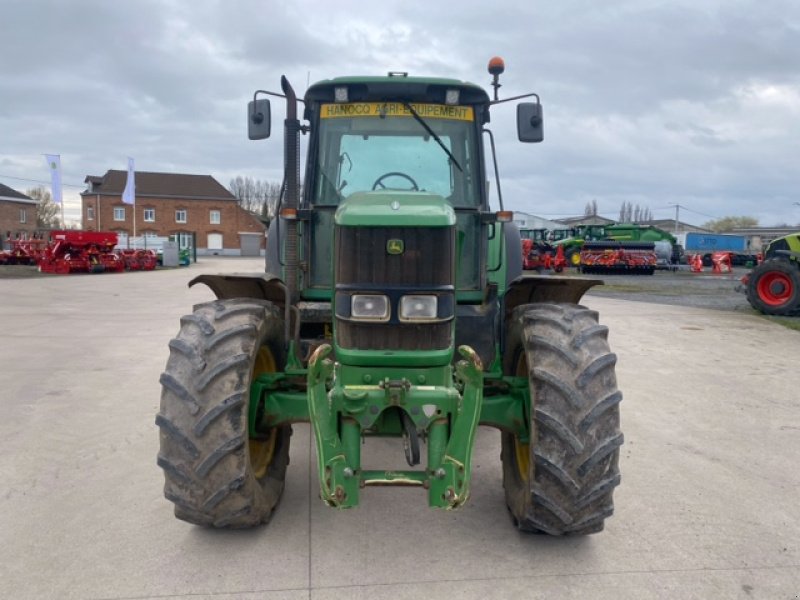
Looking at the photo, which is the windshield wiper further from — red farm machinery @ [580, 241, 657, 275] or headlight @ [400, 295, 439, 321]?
red farm machinery @ [580, 241, 657, 275]

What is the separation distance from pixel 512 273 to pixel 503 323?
105 centimetres

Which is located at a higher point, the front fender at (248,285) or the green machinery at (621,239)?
the green machinery at (621,239)

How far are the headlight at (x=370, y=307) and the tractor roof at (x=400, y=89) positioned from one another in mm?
1763

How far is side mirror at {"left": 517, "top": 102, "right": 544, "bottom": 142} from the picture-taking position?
4512 millimetres

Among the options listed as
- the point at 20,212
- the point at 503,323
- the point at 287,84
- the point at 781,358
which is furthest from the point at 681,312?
the point at 20,212

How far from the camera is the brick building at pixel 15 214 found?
57312 millimetres

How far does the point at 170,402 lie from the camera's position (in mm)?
3068

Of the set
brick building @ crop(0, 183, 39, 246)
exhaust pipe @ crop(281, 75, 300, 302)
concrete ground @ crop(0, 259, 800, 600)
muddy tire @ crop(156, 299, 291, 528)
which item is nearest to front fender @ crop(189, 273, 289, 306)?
exhaust pipe @ crop(281, 75, 300, 302)

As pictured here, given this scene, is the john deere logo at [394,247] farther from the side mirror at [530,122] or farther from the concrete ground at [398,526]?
the side mirror at [530,122]

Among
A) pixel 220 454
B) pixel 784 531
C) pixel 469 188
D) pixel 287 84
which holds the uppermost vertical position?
pixel 287 84

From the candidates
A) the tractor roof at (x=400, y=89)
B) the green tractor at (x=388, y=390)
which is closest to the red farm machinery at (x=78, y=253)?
the tractor roof at (x=400, y=89)

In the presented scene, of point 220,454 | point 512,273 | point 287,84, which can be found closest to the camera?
point 220,454

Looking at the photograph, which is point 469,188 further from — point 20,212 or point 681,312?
point 20,212

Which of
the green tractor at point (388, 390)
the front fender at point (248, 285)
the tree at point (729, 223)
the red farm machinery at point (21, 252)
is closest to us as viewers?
the green tractor at point (388, 390)
